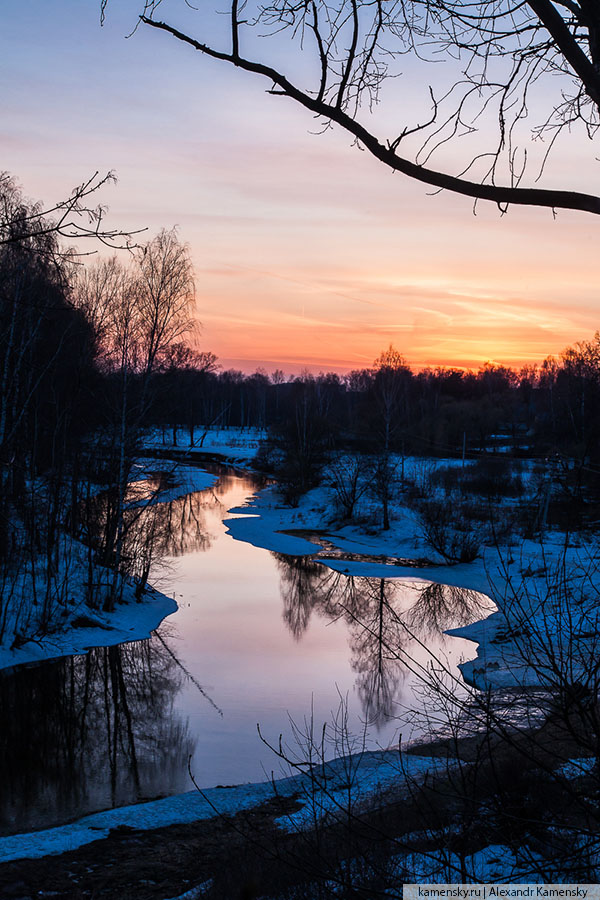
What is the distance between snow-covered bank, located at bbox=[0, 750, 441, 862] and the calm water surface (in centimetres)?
41

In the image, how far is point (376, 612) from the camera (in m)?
19.0

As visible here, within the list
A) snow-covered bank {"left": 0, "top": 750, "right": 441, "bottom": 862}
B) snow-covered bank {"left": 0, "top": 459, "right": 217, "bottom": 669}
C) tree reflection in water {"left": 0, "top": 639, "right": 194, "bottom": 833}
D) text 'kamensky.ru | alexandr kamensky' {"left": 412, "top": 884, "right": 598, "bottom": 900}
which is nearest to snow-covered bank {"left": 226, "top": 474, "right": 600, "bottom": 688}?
snow-covered bank {"left": 0, "top": 750, "right": 441, "bottom": 862}

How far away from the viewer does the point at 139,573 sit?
20812 mm

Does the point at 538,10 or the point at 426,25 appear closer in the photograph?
the point at 538,10

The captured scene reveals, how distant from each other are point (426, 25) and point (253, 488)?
44.1m

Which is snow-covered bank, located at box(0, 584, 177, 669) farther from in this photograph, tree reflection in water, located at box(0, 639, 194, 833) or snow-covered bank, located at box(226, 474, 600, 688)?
snow-covered bank, located at box(226, 474, 600, 688)

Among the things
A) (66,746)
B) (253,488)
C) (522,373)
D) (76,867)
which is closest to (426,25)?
(76,867)

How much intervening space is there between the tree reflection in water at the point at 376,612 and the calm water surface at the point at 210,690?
6cm

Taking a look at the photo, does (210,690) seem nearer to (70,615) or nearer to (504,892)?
(70,615)

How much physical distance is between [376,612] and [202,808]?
10161 millimetres

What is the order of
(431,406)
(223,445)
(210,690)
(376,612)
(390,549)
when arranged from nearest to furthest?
(210,690), (376,612), (390,549), (431,406), (223,445)

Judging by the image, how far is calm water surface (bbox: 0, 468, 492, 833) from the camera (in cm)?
1045

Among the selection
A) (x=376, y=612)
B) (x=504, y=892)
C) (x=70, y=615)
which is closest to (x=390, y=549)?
(x=376, y=612)

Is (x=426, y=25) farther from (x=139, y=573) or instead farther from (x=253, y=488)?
(x=253, y=488)
